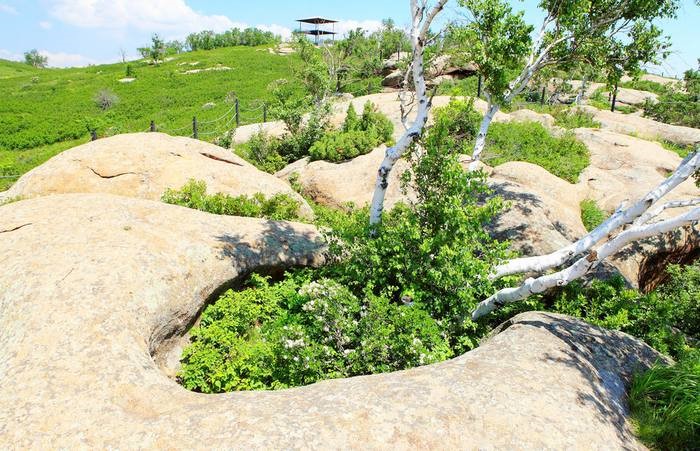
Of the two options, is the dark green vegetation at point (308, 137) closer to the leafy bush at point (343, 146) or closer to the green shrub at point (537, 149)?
the leafy bush at point (343, 146)

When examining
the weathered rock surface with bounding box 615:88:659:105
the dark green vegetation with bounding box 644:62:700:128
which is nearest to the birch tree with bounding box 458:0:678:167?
the dark green vegetation with bounding box 644:62:700:128

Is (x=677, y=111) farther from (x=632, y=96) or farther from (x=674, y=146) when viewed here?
(x=674, y=146)

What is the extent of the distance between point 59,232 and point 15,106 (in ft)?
143

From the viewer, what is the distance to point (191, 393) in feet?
17.9

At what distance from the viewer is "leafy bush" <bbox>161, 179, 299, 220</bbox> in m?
11.4

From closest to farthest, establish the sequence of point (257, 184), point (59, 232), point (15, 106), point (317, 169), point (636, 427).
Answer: point (636, 427) < point (59, 232) < point (257, 184) < point (317, 169) < point (15, 106)

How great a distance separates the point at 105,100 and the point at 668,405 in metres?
49.2

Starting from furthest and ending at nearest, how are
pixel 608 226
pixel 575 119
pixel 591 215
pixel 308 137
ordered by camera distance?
pixel 575 119 < pixel 308 137 < pixel 591 215 < pixel 608 226

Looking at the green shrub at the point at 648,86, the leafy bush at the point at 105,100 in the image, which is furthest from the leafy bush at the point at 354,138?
the green shrub at the point at 648,86

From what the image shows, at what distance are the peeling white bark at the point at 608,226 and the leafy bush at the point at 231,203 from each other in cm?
637

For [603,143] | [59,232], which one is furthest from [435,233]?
[603,143]

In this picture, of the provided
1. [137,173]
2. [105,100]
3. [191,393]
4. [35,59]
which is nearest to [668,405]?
[191,393]

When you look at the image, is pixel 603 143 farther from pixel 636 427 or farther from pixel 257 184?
pixel 636 427

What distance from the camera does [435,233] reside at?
8.27 metres
